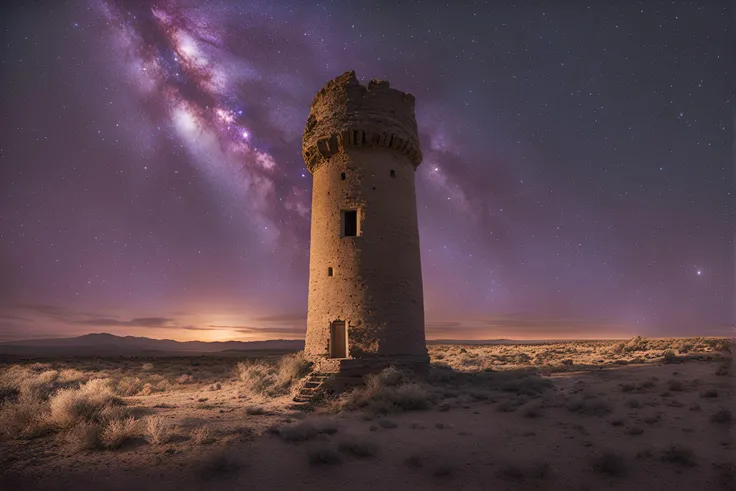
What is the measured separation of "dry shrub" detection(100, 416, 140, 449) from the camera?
838 centimetres

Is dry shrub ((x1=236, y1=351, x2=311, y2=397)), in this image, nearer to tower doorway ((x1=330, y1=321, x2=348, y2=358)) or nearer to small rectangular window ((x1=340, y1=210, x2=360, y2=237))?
tower doorway ((x1=330, y1=321, x2=348, y2=358))

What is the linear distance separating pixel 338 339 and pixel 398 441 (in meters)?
8.33

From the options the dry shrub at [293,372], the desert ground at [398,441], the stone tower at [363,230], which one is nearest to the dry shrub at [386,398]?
the desert ground at [398,441]

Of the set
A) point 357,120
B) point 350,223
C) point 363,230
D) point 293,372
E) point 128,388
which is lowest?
point 128,388

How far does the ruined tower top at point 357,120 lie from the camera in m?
18.0

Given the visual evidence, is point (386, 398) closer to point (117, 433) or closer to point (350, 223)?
point (117, 433)

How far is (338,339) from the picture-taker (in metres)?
17.4

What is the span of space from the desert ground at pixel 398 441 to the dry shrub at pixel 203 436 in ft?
0.11

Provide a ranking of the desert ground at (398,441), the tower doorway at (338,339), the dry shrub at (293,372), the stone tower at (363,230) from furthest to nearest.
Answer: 1. the tower doorway at (338,339)
2. the stone tower at (363,230)
3. the dry shrub at (293,372)
4. the desert ground at (398,441)

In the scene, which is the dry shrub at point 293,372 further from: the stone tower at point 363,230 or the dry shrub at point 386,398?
the dry shrub at point 386,398

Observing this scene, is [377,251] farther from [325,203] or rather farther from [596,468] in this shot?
[596,468]

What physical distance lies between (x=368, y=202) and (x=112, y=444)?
12487mm

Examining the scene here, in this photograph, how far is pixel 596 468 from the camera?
7.59 metres

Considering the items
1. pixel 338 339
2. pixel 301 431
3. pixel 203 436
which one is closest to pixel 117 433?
pixel 203 436
